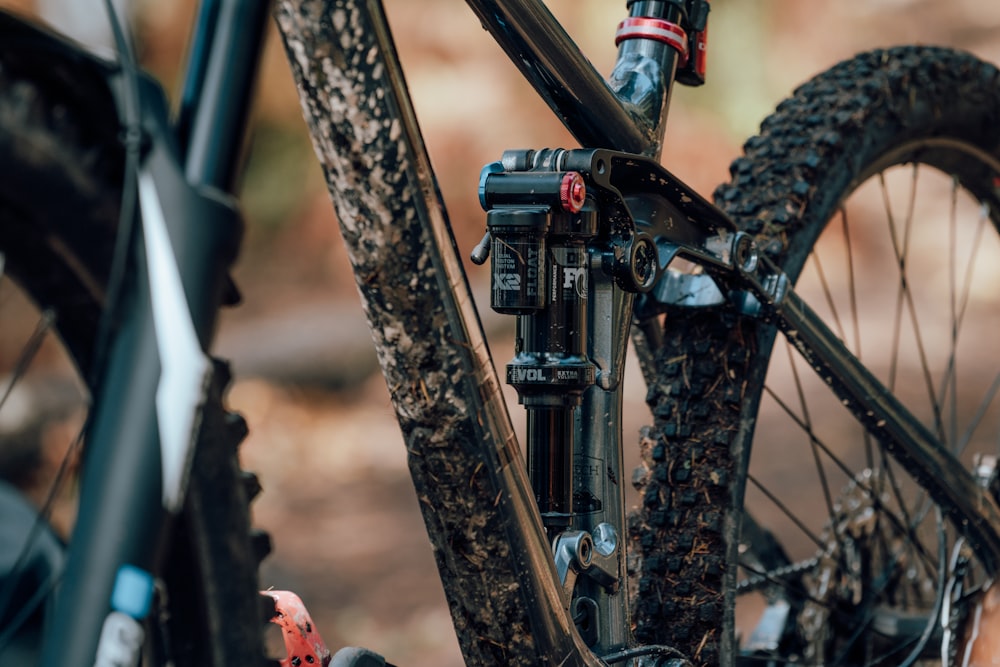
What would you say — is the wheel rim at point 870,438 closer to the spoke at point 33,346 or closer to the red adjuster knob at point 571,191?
the red adjuster knob at point 571,191

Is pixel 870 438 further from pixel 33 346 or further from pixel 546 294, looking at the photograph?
pixel 33 346

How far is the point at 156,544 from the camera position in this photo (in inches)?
18.0

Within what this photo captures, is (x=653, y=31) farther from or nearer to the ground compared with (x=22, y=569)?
farther from the ground

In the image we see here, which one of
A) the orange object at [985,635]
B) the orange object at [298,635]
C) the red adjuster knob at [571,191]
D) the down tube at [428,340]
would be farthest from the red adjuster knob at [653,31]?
the orange object at [985,635]

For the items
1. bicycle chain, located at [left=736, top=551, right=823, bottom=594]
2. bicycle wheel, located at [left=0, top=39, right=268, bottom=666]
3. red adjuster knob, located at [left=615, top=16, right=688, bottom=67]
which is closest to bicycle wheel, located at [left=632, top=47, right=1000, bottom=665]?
bicycle chain, located at [left=736, top=551, right=823, bottom=594]

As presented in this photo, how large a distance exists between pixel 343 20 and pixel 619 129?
35 cm

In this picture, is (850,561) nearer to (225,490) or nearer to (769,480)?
(225,490)

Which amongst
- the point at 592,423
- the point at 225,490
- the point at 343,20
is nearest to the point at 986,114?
the point at 592,423

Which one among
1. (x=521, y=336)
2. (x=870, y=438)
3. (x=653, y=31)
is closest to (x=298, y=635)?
(x=521, y=336)

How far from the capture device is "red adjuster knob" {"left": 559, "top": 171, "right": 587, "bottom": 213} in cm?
81

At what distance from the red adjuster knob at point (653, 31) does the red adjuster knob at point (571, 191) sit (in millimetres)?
270

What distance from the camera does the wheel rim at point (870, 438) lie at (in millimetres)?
1317

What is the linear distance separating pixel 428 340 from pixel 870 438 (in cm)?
250

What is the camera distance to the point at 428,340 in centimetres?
69
